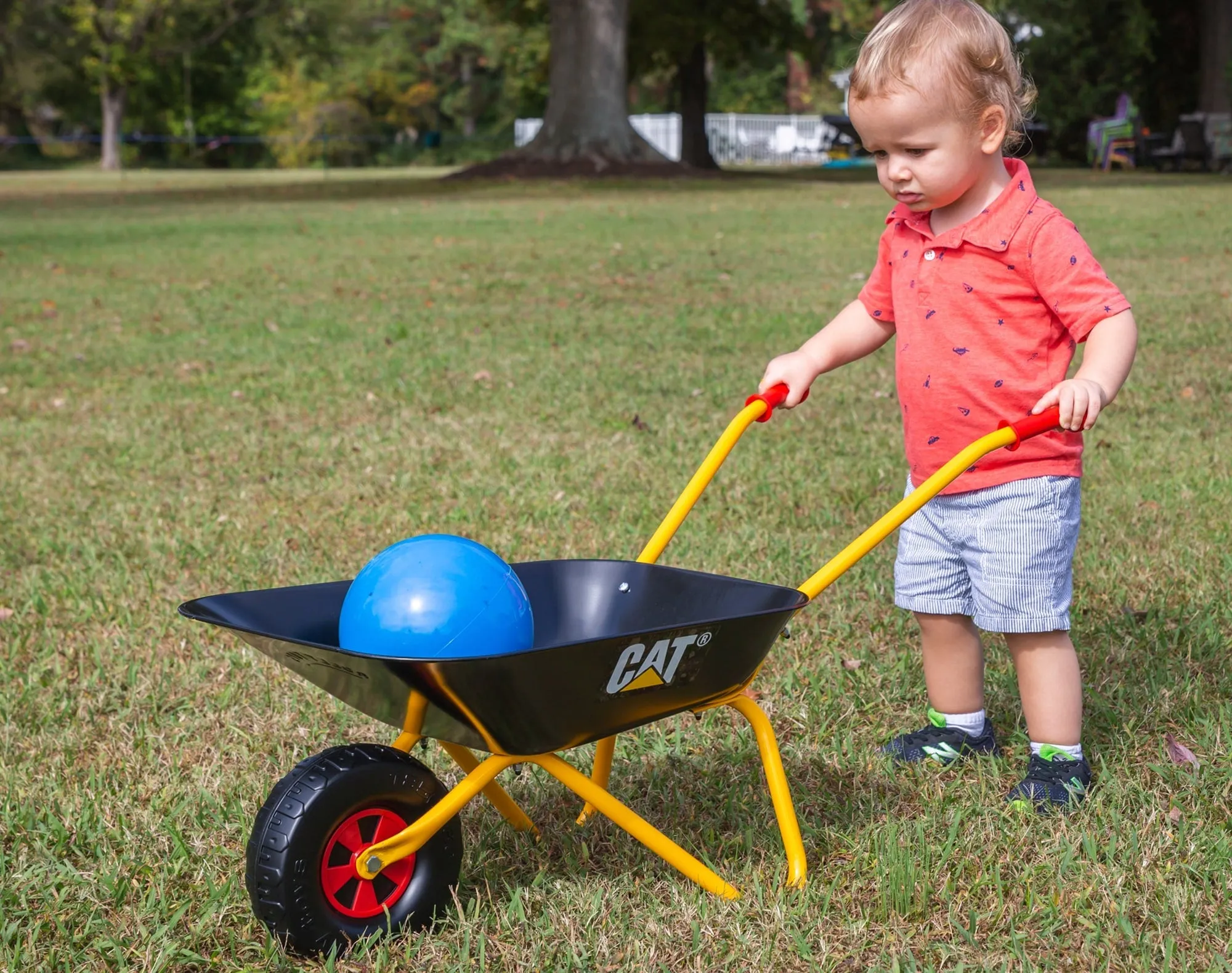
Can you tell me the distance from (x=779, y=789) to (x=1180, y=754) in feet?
3.50

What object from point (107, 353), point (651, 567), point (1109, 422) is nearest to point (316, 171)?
point (107, 353)

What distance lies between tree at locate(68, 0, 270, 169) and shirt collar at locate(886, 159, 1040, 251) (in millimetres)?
49358

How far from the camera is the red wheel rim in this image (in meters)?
2.14

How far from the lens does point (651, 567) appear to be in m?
2.46

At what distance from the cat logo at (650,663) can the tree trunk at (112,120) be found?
49.6m

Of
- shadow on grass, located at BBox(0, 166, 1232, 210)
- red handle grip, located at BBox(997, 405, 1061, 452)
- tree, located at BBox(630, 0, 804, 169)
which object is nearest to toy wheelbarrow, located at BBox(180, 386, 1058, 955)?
red handle grip, located at BBox(997, 405, 1061, 452)

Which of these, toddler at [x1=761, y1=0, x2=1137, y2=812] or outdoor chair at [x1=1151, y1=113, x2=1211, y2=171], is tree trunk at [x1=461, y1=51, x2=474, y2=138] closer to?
outdoor chair at [x1=1151, y1=113, x2=1211, y2=171]

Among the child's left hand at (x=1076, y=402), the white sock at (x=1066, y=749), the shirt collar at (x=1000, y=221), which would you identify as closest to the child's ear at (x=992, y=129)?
the shirt collar at (x=1000, y=221)

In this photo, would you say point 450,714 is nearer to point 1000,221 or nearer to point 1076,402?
point 1076,402

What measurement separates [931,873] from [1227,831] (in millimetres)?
605

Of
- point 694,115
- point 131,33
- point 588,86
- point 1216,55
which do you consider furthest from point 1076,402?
point 131,33

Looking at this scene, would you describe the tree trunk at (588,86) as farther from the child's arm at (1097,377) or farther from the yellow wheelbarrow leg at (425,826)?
the yellow wheelbarrow leg at (425,826)

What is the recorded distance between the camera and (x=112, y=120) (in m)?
49.2

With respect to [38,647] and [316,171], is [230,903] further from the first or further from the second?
[316,171]
